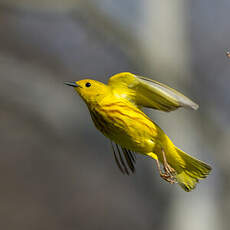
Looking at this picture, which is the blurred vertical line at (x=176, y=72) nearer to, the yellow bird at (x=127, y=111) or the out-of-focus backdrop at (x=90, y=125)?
the out-of-focus backdrop at (x=90, y=125)

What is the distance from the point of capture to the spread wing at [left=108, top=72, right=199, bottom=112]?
1.02m

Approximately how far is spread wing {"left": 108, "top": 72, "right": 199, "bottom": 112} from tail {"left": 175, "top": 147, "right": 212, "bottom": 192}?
0.81 feet

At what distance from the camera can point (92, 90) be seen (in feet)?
3.84

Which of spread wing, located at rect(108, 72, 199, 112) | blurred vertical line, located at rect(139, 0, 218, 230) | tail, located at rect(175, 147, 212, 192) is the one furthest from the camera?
blurred vertical line, located at rect(139, 0, 218, 230)

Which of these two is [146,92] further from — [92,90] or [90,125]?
[90,125]

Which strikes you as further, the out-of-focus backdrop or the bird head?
the out-of-focus backdrop

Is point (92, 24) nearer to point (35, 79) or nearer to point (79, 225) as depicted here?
point (35, 79)

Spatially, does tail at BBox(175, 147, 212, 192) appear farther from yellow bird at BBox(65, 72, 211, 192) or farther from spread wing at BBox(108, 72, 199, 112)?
spread wing at BBox(108, 72, 199, 112)

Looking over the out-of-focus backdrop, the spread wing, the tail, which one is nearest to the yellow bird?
the spread wing

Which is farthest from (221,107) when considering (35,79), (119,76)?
(119,76)

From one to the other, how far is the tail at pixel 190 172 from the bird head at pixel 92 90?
311 mm

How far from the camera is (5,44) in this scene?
4.01 meters

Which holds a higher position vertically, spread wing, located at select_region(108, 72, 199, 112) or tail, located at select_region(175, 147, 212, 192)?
spread wing, located at select_region(108, 72, 199, 112)

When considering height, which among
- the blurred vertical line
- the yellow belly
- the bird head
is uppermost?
the blurred vertical line
